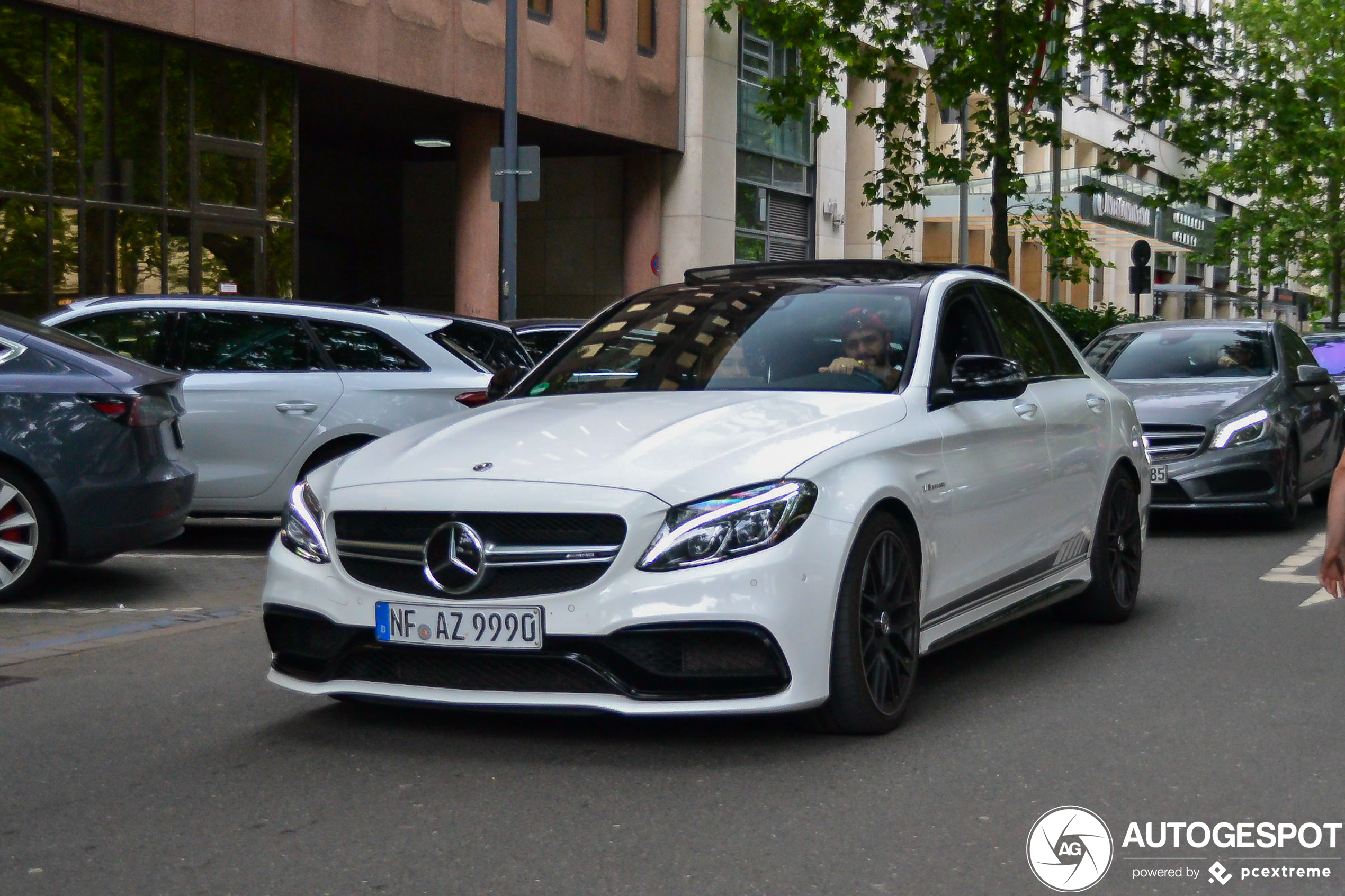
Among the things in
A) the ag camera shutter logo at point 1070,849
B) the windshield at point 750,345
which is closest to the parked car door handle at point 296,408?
the windshield at point 750,345

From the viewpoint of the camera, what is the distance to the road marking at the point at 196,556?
10.8 metres

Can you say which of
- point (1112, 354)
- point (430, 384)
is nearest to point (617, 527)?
point (430, 384)

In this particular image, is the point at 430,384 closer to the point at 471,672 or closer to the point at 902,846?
the point at 471,672

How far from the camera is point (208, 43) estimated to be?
2098 cm

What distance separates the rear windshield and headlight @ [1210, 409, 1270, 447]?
7.47m

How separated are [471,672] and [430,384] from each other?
619 cm

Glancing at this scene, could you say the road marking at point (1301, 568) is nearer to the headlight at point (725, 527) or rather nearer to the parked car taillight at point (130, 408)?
the headlight at point (725, 527)

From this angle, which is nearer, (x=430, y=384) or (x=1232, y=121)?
(x=430, y=384)

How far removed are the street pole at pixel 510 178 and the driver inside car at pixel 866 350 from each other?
480 inches

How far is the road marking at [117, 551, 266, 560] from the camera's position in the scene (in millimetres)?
10812

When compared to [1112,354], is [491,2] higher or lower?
higher

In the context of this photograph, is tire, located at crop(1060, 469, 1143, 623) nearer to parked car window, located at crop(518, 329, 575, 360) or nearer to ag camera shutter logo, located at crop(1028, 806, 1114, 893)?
ag camera shutter logo, located at crop(1028, 806, 1114, 893)

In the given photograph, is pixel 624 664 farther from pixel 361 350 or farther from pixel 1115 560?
pixel 361 350

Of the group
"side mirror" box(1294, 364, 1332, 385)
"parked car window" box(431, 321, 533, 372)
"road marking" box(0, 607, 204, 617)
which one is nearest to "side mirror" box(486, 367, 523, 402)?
"road marking" box(0, 607, 204, 617)
